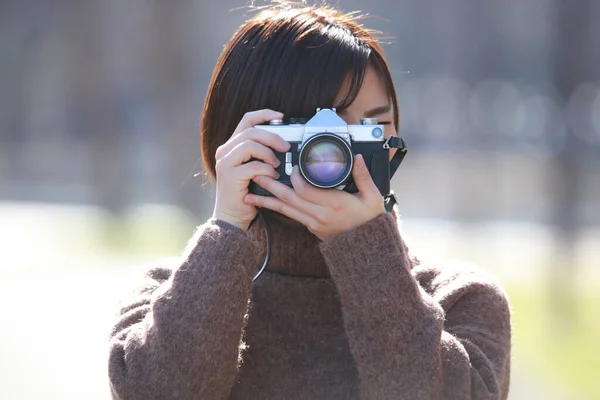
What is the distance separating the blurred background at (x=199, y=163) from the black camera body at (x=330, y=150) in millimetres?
479

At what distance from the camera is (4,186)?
1020cm

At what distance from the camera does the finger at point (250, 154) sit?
61.0 inches

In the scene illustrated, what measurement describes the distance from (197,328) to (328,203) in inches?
11.9

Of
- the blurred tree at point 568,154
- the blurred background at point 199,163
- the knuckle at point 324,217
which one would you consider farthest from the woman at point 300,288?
the blurred tree at point 568,154

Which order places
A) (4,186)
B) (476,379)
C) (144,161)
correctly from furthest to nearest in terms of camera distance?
(144,161), (4,186), (476,379)

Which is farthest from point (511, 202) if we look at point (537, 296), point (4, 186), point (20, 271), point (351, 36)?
point (351, 36)

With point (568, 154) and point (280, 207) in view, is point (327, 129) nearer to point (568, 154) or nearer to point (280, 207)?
point (280, 207)

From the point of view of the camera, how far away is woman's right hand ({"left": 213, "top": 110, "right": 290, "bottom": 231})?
5.06ft

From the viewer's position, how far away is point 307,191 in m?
1.51

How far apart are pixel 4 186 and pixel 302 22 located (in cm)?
917

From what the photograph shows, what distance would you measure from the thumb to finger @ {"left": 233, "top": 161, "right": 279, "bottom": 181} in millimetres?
147

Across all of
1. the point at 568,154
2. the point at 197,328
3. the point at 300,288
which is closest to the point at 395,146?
the point at 300,288

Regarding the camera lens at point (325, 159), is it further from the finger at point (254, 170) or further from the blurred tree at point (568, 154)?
the blurred tree at point (568, 154)

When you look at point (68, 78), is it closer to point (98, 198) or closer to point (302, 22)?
point (98, 198)
